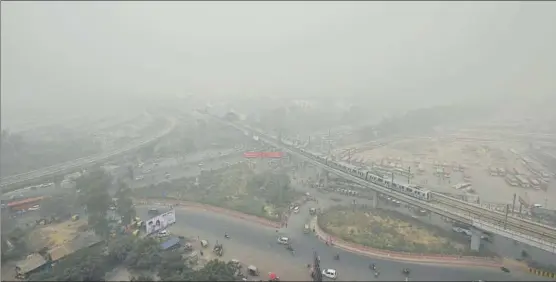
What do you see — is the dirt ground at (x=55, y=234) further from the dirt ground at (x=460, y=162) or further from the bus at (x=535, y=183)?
the bus at (x=535, y=183)

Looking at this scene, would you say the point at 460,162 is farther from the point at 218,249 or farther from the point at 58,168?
the point at 58,168

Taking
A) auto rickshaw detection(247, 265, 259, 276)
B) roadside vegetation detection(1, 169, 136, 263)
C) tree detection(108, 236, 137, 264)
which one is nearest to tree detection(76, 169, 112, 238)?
roadside vegetation detection(1, 169, 136, 263)

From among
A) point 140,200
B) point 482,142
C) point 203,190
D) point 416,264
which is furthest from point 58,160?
point 482,142

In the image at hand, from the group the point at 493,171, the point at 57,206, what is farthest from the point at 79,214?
Result: the point at 493,171

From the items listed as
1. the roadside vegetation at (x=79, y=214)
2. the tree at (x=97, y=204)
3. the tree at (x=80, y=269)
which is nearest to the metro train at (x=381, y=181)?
the roadside vegetation at (x=79, y=214)

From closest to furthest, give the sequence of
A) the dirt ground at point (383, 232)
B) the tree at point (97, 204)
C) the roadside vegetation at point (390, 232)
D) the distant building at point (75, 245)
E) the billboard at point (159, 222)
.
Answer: the distant building at point (75, 245) < the roadside vegetation at point (390, 232) < the dirt ground at point (383, 232) < the tree at point (97, 204) < the billboard at point (159, 222)

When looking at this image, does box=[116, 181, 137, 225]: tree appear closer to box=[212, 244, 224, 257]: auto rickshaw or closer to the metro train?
box=[212, 244, 224, 257]: auto rickshaw
